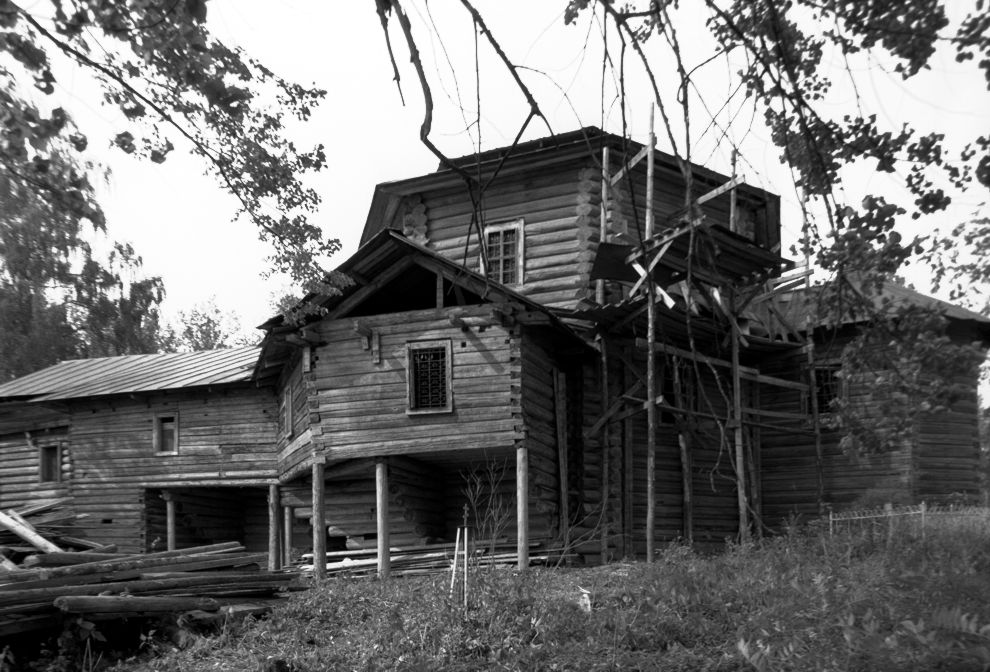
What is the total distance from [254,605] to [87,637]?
2.32 meters

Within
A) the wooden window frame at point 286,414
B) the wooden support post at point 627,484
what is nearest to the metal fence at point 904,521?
the wooden support post at point 627,484

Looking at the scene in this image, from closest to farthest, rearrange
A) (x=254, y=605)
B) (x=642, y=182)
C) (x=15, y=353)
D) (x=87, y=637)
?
(x=87, y=637), (x=254, y=605), (x=642, y=182), (x=15, y=353)

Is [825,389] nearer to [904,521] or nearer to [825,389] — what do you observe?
[825,389]

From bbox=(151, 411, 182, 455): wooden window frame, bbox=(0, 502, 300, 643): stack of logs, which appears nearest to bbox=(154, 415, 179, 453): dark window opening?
bbox=(151, 411, 182, 455): wooden window frame

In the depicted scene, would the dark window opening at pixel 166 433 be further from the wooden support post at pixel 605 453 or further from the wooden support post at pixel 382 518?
the wooden support post at pixel 605 453

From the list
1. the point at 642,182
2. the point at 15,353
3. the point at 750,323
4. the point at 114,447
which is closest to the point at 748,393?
the point at 750,323

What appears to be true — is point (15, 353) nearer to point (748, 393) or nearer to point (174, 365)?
point (174, 365)

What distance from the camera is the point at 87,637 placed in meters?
12.7

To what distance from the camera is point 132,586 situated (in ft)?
44.3

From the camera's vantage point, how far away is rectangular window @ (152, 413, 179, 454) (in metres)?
27.0

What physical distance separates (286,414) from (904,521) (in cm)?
1398

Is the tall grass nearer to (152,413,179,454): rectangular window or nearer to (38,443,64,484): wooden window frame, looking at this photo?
(152,413,179,454): rectangular window

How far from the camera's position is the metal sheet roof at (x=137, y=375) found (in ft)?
88.5

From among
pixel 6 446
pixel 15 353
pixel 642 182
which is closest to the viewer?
pixel 642 182
